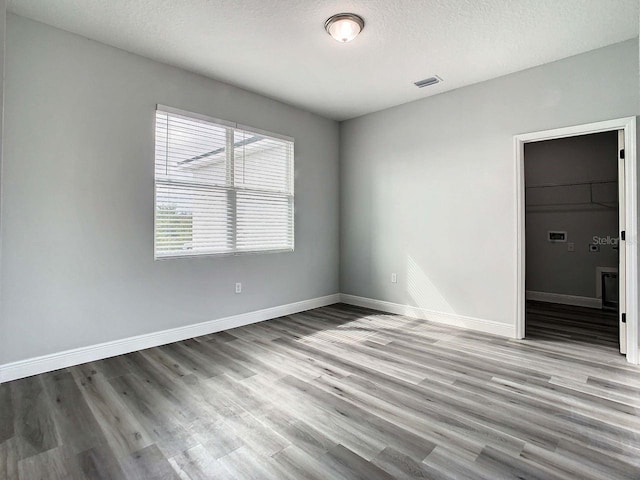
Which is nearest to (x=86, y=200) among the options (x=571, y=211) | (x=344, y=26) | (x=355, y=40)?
(x=344, y=26)

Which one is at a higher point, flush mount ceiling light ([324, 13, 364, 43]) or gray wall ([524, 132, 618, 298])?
flush mount ceiling light ([324, 13, 364, 43])

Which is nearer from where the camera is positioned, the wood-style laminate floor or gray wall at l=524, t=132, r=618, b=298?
the wood-style laminate floor

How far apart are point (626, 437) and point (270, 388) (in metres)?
2.21

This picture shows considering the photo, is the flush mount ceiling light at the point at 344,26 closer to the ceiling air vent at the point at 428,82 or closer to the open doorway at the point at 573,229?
the ceiling air vent at the point at 428,82

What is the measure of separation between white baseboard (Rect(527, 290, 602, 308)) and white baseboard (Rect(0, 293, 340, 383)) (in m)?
3.88

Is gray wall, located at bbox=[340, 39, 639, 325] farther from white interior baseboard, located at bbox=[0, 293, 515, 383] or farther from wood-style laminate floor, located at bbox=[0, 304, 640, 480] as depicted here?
wood-style laminate floor, located at bbox=[0, 304, 640, 480]

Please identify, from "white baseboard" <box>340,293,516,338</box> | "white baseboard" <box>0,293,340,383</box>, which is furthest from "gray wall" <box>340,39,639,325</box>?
"white baseboard" <box>0,293,340,383</box>

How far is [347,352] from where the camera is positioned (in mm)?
3316

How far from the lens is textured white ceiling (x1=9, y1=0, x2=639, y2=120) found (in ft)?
8.65

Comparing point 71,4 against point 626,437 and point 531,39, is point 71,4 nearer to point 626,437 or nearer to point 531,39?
point 531,39

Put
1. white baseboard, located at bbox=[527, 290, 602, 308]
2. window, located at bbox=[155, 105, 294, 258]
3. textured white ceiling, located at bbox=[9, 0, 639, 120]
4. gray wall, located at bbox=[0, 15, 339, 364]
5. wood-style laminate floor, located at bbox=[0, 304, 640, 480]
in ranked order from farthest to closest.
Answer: white baseboard, located at bbox=[527, 290, 602, 308] → window, located at bbox=[155, 105, 294, 258] → gray wall, located at bbox=[0, 15, 339, 364] → textured white ceiling, located at bbox=[9, 0, 639, 120] → wood-style laminate floor, located at bbox=[0, 304, 640, 480]

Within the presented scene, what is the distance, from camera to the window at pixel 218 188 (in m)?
3.54

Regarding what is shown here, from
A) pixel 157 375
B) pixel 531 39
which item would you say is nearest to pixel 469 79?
pixel 531 39

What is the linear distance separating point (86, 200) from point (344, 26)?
2.63 metres
